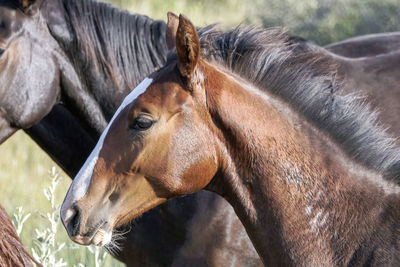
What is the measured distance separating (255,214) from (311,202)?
219 mm

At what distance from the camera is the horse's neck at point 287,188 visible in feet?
9.45

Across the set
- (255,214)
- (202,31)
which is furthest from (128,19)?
(255,214)

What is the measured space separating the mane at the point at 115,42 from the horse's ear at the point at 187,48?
3.43 feet

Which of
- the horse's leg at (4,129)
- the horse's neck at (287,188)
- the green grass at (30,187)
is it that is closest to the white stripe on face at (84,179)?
the horse's neck at (287,188)

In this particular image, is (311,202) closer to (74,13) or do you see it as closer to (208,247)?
(208,247)

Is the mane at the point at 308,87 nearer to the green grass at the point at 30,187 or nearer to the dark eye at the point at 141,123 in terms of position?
the dark eye at the point at 141,123

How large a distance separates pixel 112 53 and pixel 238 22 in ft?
22.0

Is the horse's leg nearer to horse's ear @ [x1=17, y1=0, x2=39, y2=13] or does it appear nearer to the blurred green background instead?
horse's ear @ [x1=17, y1=0, x2=39, y2=13]

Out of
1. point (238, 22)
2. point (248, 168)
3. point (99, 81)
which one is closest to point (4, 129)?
point (99, 81)

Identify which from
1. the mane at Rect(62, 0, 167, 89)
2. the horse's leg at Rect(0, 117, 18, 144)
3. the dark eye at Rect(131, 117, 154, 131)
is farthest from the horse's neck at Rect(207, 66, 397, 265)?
the horse's leg at Rect(0, 117, 18, 144)

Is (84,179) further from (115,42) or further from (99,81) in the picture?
(115,42)

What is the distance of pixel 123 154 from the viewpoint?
2861 millimetres

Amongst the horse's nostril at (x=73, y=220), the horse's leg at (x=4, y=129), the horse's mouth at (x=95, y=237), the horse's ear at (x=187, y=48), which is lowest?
the horse's leg at (x=4, y=129)

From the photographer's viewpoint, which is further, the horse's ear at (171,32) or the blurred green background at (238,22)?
the blurred green background at (238,22)
